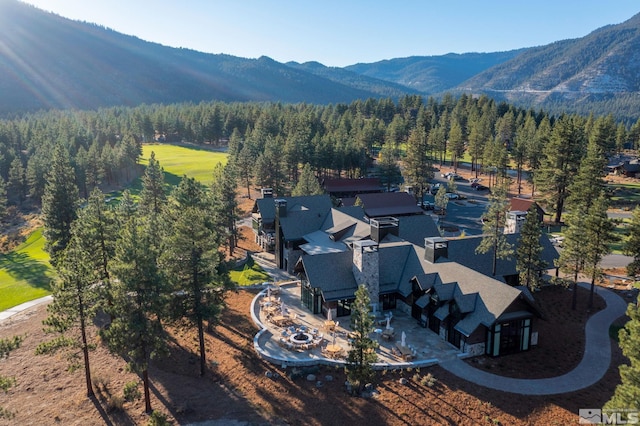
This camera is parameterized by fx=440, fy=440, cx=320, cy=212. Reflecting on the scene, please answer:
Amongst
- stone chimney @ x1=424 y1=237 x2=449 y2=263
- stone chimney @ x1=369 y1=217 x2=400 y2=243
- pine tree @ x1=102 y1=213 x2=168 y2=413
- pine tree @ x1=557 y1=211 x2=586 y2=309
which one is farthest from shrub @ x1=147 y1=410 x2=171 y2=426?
pine tree @ x1=557 y1=211 x2=586 y2=309

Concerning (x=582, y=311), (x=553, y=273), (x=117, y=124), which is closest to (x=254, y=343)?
(x=582, y=311)

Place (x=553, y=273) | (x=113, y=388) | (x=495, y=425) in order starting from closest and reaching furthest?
(x=495, y=425) < (x=113, y=388) < (x=553, y=273)

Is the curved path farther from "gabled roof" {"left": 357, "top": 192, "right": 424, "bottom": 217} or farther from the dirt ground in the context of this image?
"gabled roof" {"left": 357, "top": 192, "right": 424, "bottom": 217}

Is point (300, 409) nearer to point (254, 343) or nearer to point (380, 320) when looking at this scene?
point (254, 343)

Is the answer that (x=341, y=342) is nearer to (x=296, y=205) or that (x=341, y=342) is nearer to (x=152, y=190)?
(x=296, y=205)

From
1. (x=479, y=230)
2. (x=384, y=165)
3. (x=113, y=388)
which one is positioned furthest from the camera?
(x=384, y=165)

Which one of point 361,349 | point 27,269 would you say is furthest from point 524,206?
point 27,269
